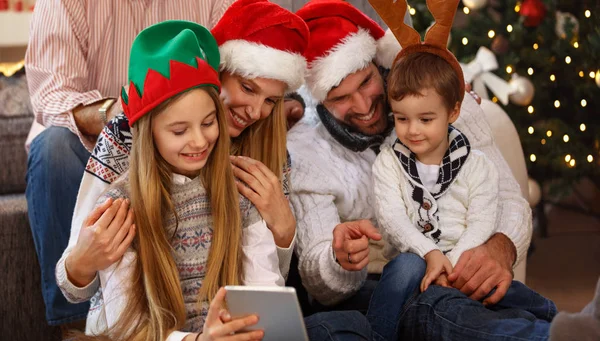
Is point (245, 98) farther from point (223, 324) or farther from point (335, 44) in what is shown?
point (223, 324)

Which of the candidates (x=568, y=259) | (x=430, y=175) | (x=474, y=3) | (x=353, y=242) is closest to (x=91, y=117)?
(x=353, y=242)

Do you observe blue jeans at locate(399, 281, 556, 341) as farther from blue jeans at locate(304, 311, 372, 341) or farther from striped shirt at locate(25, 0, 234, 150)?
striped shirt at locate(25, 0, 234, 150)

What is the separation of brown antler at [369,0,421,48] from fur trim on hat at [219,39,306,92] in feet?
0.81

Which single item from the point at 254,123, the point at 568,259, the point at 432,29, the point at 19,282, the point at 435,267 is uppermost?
the point at 432,29

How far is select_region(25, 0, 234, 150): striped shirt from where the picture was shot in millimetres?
2201

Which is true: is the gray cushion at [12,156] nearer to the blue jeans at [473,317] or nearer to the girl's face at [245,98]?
the girl's face at [245,98]

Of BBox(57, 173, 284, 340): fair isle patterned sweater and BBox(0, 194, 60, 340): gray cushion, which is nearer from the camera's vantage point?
BBox(57, 173, 284, 340): fair isle patterned sweater

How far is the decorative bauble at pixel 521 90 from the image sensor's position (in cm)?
332

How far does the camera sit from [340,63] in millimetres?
2004

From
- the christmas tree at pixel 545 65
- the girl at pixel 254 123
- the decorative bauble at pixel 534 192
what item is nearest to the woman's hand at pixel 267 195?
the girl at pixel 254 123

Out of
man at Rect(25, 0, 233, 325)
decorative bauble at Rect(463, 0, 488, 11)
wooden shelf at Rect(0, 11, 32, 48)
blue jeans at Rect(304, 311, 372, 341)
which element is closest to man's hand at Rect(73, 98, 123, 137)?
man at Rect(25, 0, 233, 325)

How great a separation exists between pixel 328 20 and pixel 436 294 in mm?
749

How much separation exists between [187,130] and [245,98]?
0.84 feet

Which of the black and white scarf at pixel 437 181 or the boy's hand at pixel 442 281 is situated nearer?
the boy's hand at pixel 442 281
